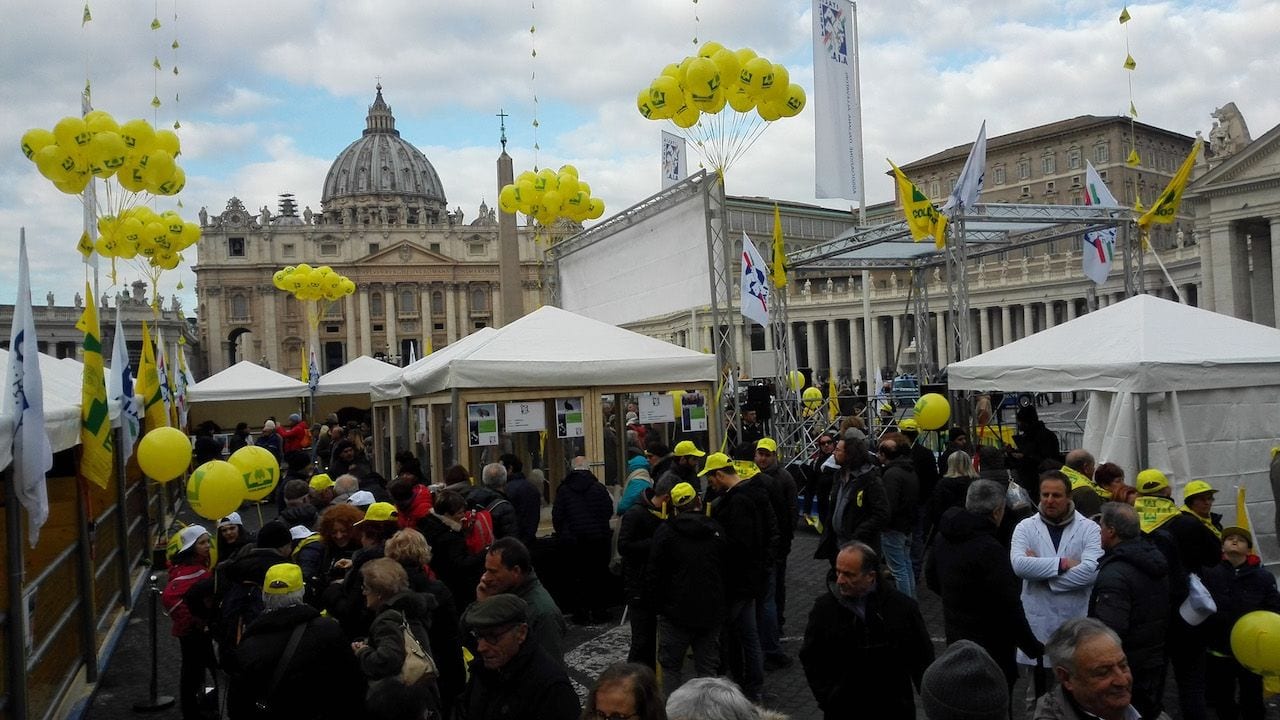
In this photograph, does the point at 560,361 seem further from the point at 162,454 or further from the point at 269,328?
the point at 269,328

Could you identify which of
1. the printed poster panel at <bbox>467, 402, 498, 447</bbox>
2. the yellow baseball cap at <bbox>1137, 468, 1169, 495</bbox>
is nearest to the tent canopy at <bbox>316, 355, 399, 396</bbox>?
the printed poster panel at <bbox>467, 402, 498, 447</bbox>

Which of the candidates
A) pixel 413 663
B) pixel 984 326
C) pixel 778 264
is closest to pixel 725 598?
pixel 413 663

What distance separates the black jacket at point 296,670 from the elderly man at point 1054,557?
3.22 meters

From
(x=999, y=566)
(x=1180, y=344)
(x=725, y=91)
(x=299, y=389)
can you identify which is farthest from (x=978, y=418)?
(x=299, y=389)

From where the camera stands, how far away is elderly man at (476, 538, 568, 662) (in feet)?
13.9

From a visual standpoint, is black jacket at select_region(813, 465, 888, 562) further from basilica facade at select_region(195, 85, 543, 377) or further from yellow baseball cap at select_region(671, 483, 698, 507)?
basilica facade at select_region(195, 85, 543, 377)

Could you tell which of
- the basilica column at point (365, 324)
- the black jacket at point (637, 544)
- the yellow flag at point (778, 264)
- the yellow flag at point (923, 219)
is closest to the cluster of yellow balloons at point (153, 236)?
the yellow flag at point (778, 264)

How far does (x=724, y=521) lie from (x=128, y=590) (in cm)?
700

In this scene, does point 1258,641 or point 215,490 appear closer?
point 1258,641

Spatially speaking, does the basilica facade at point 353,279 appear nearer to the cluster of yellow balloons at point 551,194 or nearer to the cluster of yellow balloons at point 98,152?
the cluster of yellow balloons at point 551,194

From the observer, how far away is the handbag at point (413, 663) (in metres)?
3.76

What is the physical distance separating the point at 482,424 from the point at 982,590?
647cm

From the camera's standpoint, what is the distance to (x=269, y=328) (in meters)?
91.8

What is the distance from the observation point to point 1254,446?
852 centimetres
